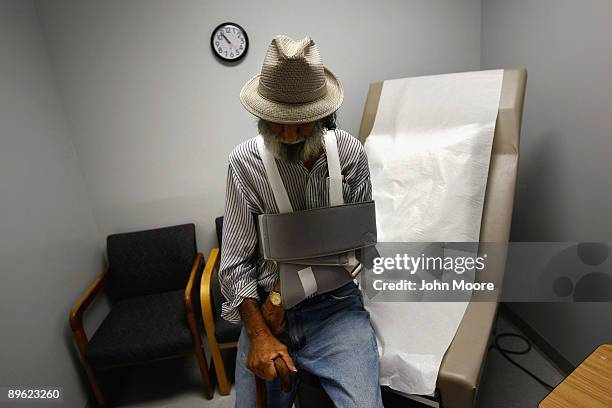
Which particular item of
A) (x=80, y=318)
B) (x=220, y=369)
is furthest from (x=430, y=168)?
(x=80, y=318)

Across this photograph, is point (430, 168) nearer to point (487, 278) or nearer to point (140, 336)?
point (487, 278)

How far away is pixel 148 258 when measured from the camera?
6.53ft

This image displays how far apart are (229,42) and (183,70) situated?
0.96 ft

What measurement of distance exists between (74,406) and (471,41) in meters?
2.82

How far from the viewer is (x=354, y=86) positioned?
203 centimetres

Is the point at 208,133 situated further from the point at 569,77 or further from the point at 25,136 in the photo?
the point at 569,77

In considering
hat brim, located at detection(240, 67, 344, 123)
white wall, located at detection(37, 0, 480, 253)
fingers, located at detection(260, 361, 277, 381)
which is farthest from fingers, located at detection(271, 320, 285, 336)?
white wall, located at detection(37, 0, 480, 253)

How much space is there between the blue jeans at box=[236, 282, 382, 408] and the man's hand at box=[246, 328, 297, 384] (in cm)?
6

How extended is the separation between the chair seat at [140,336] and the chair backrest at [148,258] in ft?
0.58

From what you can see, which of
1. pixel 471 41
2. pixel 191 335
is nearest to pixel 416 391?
pixel 191 335

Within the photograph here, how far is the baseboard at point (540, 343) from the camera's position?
161 centimetres

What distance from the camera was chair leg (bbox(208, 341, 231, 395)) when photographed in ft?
5.46

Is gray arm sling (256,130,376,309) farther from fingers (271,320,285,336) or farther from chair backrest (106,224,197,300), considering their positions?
chair backrest (106,224,197,300)

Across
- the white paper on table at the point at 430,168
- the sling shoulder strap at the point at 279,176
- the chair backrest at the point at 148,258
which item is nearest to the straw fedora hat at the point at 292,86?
the sling shoulder strap at the point at 279,176
